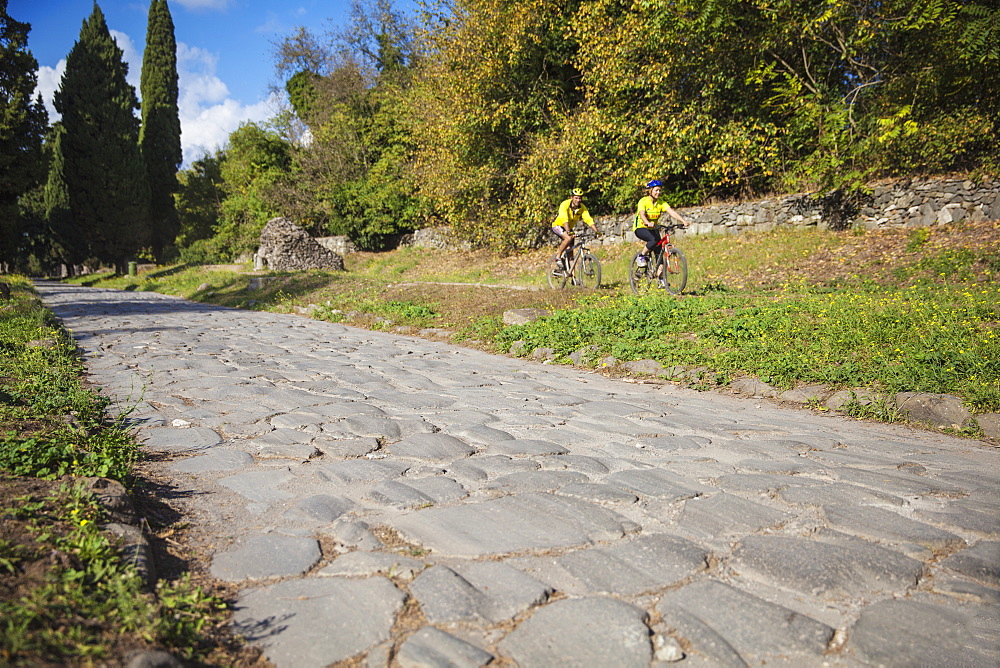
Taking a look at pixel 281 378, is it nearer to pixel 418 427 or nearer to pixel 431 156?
pixel 418 427

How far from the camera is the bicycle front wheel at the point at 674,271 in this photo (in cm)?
1073

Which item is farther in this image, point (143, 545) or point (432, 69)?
point (432, 69)

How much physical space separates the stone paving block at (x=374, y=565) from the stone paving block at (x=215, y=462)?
142 cm

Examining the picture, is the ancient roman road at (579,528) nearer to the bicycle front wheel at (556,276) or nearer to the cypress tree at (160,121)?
the bicycle front wheel at (556,276)

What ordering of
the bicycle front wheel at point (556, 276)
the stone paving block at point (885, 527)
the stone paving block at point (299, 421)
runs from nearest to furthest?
the stone paving block at point (885, 527), the stone paving block at point (299, 421), the bicycle front wheel at point (556, 276)

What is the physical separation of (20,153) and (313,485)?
24.3 meters

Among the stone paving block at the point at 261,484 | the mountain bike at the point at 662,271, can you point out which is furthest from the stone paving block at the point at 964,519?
the mountain bike at the point at 662,271

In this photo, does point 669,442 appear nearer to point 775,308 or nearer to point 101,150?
point 775,308

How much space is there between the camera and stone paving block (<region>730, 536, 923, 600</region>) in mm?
2197

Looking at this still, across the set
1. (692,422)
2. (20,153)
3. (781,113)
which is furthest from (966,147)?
(20,153)

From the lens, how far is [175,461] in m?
3.54

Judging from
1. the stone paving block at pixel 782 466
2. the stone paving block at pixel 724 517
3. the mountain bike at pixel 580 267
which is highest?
the mountain bike at pixel 580 267

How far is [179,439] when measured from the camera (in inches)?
156

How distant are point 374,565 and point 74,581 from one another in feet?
3.10
